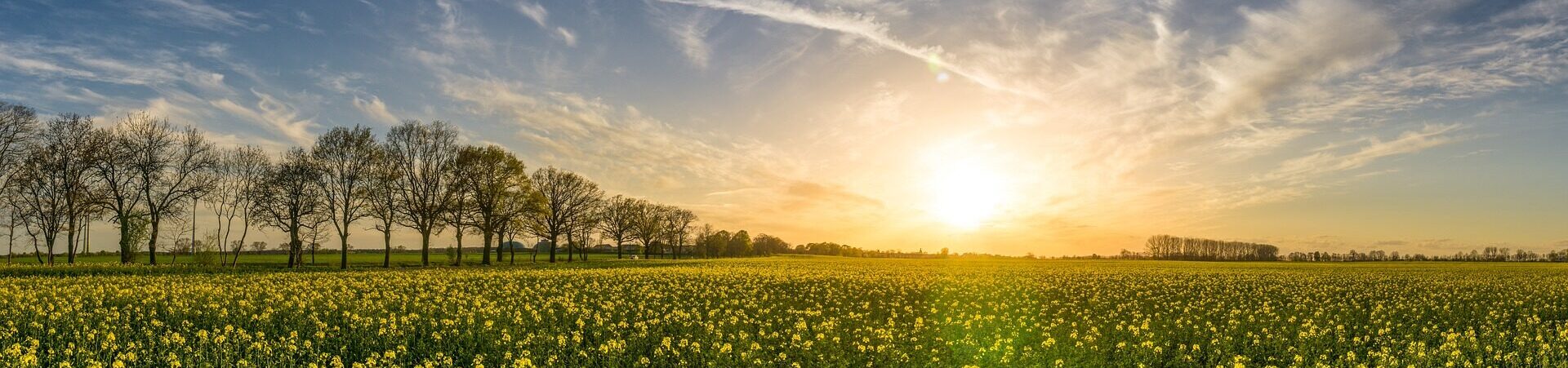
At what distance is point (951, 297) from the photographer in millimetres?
26312

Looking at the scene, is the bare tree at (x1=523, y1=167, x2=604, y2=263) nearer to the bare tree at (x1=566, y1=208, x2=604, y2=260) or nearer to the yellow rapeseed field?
the bare tree at (x1=566, y1=208, x2=604, y2=260)

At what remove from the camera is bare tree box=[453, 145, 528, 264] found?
5572 cm

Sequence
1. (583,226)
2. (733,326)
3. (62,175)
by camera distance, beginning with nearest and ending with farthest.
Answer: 1. (733,326)
2. (62,175)
3. (583,226)

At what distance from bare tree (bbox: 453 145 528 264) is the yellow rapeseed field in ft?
88.4

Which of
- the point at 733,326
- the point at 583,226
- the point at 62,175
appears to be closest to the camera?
the point at 733,326

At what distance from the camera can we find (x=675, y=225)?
114688 millimetres

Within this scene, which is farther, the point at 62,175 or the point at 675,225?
the point at 675,225

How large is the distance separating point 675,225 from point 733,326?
98209mm

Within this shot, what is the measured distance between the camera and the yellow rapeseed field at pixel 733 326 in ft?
44.6

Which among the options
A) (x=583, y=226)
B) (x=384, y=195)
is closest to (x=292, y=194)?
(x=384, y=195)

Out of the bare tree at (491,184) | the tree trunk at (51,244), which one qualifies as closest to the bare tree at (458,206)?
the bare tree at (491,184)

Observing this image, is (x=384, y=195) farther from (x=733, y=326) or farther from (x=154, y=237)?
(x=733, y=326)

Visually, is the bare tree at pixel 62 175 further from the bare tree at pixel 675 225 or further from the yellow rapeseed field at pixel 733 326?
the bare tree at pixel 675 225

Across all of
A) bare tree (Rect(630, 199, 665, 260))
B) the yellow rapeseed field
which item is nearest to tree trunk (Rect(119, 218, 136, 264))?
the yellow rapeseed field
